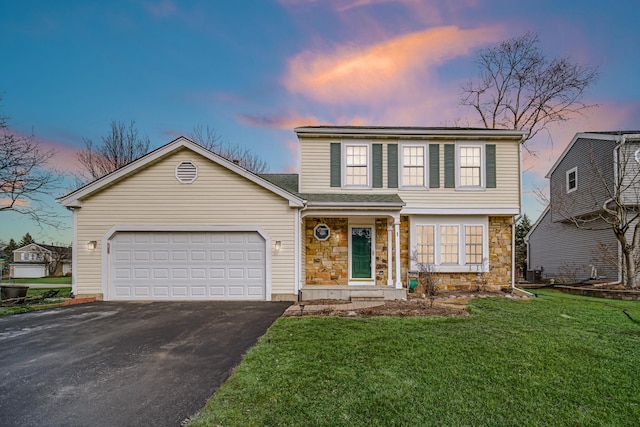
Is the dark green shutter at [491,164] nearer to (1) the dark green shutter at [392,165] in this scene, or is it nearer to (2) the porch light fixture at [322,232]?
(1) the dark green shutter at [392,165]

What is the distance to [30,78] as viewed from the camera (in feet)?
47.8

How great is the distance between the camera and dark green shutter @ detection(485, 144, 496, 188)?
11.1 meters

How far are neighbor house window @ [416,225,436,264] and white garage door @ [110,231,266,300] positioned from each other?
17.9ft

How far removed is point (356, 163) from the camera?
11.2 m

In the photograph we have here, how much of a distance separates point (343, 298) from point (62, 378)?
6891 mm

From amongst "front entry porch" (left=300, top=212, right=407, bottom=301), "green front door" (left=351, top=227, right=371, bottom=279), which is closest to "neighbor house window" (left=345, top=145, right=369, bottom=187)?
"front entry porch" (left=300, top=212, right=407, bottom=301)

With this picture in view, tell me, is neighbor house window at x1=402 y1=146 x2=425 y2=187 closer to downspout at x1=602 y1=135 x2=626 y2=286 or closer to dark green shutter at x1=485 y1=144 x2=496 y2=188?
dark green shutter at x1=485 y1=144 x2=496 y2=188

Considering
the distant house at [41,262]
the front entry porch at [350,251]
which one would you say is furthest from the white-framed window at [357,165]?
the distant house at [41,262]

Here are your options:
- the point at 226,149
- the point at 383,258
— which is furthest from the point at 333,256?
the point at 226,149

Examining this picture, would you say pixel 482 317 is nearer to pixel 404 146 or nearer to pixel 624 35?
pixel 404 146

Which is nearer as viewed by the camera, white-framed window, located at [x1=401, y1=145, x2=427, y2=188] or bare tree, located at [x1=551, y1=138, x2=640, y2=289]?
white-framed window, located at [x1=401, y1=145, x2=427, y2=188]

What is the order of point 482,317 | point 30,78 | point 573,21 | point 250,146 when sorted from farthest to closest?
1. point 250,146
2. point 30,78
3. point 573,21
4. point 482,317

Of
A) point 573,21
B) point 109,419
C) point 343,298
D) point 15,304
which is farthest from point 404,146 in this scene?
point 15,304

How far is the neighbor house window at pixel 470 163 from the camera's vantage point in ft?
36.8
